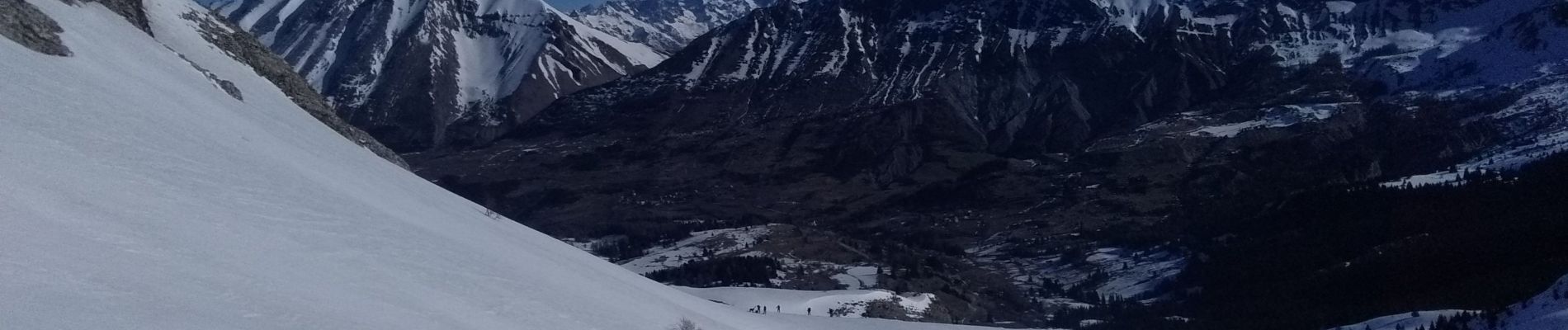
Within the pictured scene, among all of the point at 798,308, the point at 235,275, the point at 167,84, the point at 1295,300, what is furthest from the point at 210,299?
the point at 1295,300

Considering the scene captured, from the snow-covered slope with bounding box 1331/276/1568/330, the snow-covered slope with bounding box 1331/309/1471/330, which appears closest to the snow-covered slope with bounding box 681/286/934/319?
the snow-covered slope with bounding box 1331/309/1471/330

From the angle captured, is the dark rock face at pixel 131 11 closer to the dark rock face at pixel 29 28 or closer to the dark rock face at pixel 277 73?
the dark rock face at pixel 277 73

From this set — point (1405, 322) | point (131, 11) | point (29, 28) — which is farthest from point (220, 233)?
point (1405, 322)

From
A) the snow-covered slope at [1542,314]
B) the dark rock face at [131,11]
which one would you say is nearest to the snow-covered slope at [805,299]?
the dark rock face at [131,11]

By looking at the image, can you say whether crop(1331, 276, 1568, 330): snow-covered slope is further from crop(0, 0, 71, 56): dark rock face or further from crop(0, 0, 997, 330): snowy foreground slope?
crop(0, 0, 71, 56): dark rock face

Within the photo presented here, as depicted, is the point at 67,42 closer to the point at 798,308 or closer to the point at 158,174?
the point at 158,174

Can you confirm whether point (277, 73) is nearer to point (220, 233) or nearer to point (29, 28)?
point (29, 28)
